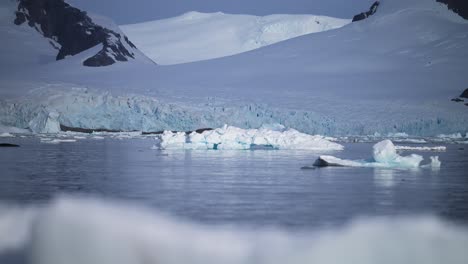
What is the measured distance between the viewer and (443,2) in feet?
182

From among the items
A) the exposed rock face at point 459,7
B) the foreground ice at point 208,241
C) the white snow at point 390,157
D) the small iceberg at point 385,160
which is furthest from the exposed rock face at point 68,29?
the foreground ice at point 208,241

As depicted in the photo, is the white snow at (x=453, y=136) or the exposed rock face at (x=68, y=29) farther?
the exposed rock face at (x=68, y=29)

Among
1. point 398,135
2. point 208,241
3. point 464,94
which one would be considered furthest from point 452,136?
point 208,241

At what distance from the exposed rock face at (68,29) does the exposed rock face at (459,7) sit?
95.1 ft

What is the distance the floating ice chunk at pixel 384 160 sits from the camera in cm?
1598

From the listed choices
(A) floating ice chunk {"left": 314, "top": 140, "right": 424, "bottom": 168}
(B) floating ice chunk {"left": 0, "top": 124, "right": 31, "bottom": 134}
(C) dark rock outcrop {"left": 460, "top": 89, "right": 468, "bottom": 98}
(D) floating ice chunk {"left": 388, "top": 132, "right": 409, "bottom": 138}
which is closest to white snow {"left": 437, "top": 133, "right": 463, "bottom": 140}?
(D) floating ice chunk {"left": 388, "top": 132, "right": 409, "bottom": 138}

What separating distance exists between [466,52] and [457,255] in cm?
4244

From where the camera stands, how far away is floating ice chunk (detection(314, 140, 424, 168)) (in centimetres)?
1598

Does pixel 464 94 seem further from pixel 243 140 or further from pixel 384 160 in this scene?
pixel 384 160

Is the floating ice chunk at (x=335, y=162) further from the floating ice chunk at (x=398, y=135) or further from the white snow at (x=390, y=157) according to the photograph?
the floating ice chunk at (x=398, y=135)

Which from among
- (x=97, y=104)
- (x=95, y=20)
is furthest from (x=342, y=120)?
(x=95, y=20)

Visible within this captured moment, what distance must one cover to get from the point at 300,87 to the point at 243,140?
18.4 m

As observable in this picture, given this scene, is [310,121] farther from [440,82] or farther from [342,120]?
[440,82]

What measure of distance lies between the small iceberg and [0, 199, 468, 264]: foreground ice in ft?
23.6
